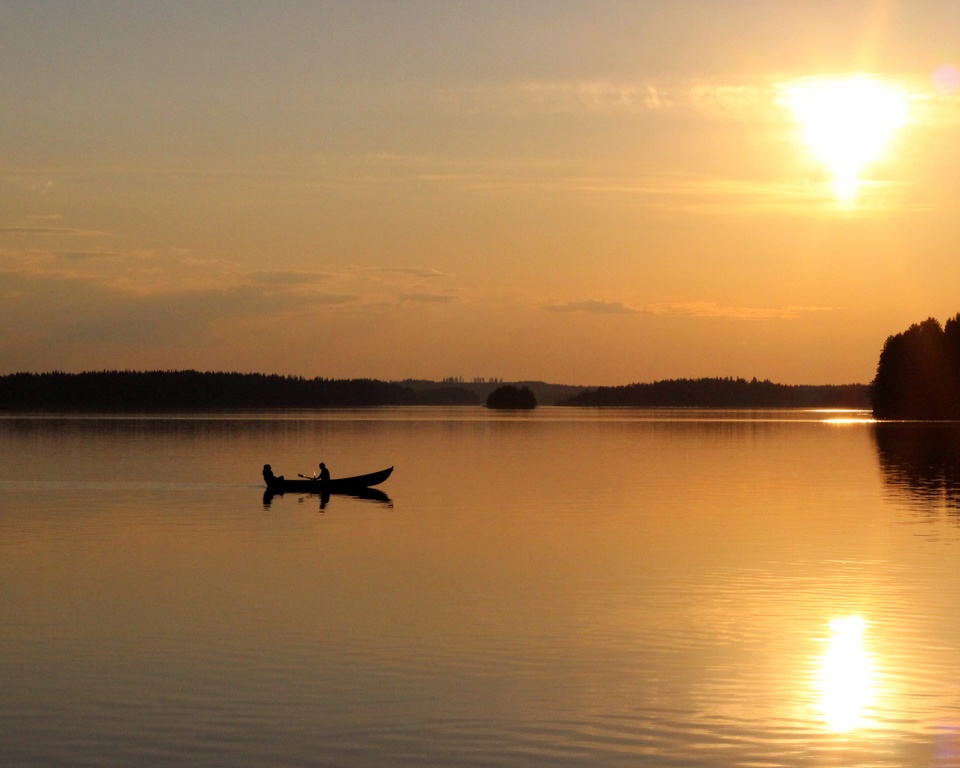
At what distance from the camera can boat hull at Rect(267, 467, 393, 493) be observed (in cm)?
6197

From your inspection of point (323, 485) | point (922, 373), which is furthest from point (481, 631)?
point (922, 373)

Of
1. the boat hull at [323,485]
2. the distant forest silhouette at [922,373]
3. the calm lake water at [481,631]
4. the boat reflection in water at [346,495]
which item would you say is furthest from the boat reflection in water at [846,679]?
the distant forest silhouette at [922,373]

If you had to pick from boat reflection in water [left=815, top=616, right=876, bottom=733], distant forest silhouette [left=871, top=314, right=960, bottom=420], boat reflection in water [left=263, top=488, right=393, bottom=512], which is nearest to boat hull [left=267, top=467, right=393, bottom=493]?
boat reflection in water [left=263, top=488, right=393, bottom=512]

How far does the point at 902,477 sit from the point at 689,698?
54.2 meters

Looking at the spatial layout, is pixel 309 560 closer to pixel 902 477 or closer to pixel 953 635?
pixel 953 635

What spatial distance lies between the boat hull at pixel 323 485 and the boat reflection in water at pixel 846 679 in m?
38.5

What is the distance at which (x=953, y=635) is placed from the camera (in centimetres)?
2492

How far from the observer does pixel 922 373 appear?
171 meters

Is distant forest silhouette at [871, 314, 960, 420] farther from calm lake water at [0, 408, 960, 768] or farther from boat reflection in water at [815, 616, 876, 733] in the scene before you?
boat reflection in water at [815, 616, 876, 733]

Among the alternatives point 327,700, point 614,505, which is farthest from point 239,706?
point 614,505

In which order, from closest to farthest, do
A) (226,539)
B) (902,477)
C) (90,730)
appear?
(90,730), (226,539), (902,477)

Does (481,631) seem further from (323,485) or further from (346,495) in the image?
(346,495)

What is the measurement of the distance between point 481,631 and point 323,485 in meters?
37.6

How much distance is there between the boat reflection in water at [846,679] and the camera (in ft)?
61.4
